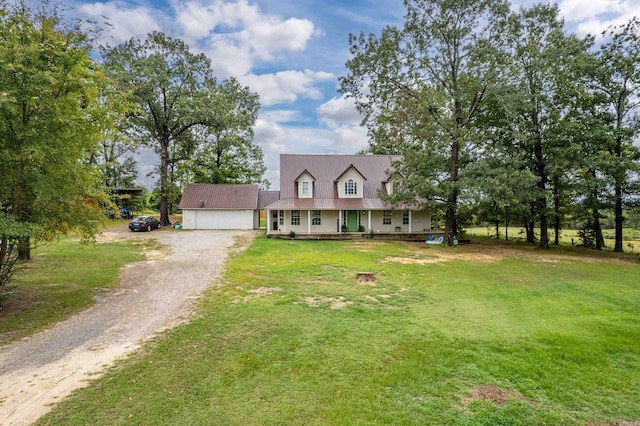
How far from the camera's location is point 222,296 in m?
9.58

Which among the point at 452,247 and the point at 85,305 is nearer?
the point at 85,305

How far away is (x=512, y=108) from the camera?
61.5 feet

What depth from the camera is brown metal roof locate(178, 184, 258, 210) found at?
97.0 ft

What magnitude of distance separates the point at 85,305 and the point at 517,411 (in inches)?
386

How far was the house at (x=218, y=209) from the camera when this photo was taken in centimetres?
2939

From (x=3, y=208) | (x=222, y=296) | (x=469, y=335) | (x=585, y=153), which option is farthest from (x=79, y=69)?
(x=585, y=153)

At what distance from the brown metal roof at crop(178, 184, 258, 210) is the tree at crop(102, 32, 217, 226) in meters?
2.40

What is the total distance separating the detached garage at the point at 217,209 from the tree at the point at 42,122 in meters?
20.6

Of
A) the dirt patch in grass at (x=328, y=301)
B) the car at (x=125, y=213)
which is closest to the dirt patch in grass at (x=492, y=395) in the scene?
the dirt patch in grass at (x=328, y=301)

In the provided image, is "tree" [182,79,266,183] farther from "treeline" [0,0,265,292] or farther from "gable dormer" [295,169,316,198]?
"treeline" [0,0,265,292]

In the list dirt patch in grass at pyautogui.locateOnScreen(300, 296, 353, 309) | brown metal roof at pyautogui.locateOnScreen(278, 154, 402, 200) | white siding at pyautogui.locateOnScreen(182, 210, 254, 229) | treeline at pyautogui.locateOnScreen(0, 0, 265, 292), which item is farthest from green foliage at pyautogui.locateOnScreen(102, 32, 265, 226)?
dirt patch in grass at pyautogui.locateOnScreen(300, 296, 353, 309)

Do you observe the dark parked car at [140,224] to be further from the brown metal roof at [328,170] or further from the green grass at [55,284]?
the brown metal roof at [328,170]

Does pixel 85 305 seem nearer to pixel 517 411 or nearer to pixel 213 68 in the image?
pixel 517 411

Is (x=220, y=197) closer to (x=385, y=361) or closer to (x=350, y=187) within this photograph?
(x=350, y=187)
